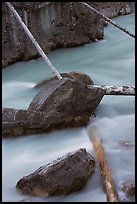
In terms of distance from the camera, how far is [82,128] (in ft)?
13.8

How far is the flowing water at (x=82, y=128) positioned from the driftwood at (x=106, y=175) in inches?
2.0

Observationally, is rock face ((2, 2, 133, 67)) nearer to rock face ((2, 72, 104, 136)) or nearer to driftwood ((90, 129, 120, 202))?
rock face ((2, 72, 104, 136))

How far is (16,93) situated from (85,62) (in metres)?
1.69

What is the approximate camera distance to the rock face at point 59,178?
118 inches

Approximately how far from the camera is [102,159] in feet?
11.3

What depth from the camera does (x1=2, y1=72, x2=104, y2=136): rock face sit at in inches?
157

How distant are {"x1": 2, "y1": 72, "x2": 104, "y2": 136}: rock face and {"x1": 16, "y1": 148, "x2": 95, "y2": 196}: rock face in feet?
3.05

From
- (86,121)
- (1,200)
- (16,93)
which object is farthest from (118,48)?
(1,200)

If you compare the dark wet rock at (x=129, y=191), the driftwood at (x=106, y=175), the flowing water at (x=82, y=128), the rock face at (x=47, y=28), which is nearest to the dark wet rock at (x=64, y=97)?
the flowing water at (x=82, y=128)

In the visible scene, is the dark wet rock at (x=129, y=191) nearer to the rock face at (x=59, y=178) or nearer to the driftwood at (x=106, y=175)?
the driftwood at (x=106, y=175)

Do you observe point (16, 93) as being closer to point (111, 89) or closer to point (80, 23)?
point (111, 89)

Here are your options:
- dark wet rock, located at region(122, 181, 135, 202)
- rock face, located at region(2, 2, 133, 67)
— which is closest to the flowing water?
dark wet rock, located at region(122, 181, 135, 202)

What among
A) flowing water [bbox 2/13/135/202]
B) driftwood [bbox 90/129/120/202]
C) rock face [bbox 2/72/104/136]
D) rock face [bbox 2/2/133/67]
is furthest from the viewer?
rock face [bbox 2/2/133/67]

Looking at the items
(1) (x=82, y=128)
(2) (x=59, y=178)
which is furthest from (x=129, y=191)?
(1) (x=82, y=128)
